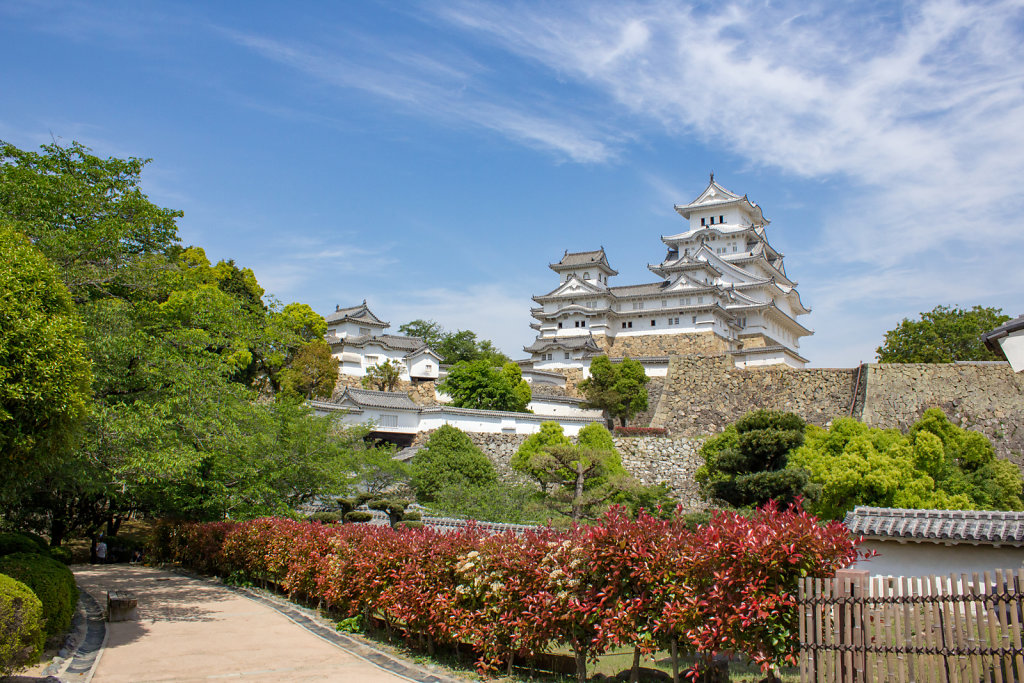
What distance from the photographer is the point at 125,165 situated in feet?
42.4

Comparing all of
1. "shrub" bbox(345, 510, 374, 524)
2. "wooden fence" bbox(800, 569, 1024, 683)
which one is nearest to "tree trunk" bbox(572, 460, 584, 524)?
"shrub" bbox(345, 510, 374, 524)

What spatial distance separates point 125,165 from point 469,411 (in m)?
19.9

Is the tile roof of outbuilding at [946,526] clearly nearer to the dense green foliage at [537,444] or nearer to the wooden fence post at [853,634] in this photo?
the wooden fence post at [853,634]

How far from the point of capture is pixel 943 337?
38250mm

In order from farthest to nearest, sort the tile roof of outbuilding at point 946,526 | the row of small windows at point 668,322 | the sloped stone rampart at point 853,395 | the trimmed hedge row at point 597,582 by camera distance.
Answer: the row of small windows at point 668,322, the sloped stone rampart at point 853,395, the tile roof of outbuilding at point 946,526, the trimmed hedge row at point 597,582

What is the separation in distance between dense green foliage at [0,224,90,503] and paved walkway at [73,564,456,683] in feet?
7.66

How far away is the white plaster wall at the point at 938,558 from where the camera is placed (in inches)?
373

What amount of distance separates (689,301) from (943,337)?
1409 centimetres

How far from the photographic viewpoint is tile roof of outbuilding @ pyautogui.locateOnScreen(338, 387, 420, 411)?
3175cm

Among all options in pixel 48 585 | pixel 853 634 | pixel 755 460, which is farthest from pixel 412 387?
pixel 853 634

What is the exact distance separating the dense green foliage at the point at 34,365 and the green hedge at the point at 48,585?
1.31 m

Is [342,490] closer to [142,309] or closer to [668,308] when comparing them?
[142,309]

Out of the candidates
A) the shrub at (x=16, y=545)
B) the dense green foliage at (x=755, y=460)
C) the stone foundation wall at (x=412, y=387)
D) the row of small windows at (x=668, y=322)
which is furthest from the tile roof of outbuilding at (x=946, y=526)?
the row of small windows at (x=668, y=322)

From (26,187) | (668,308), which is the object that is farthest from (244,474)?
(668,308)
